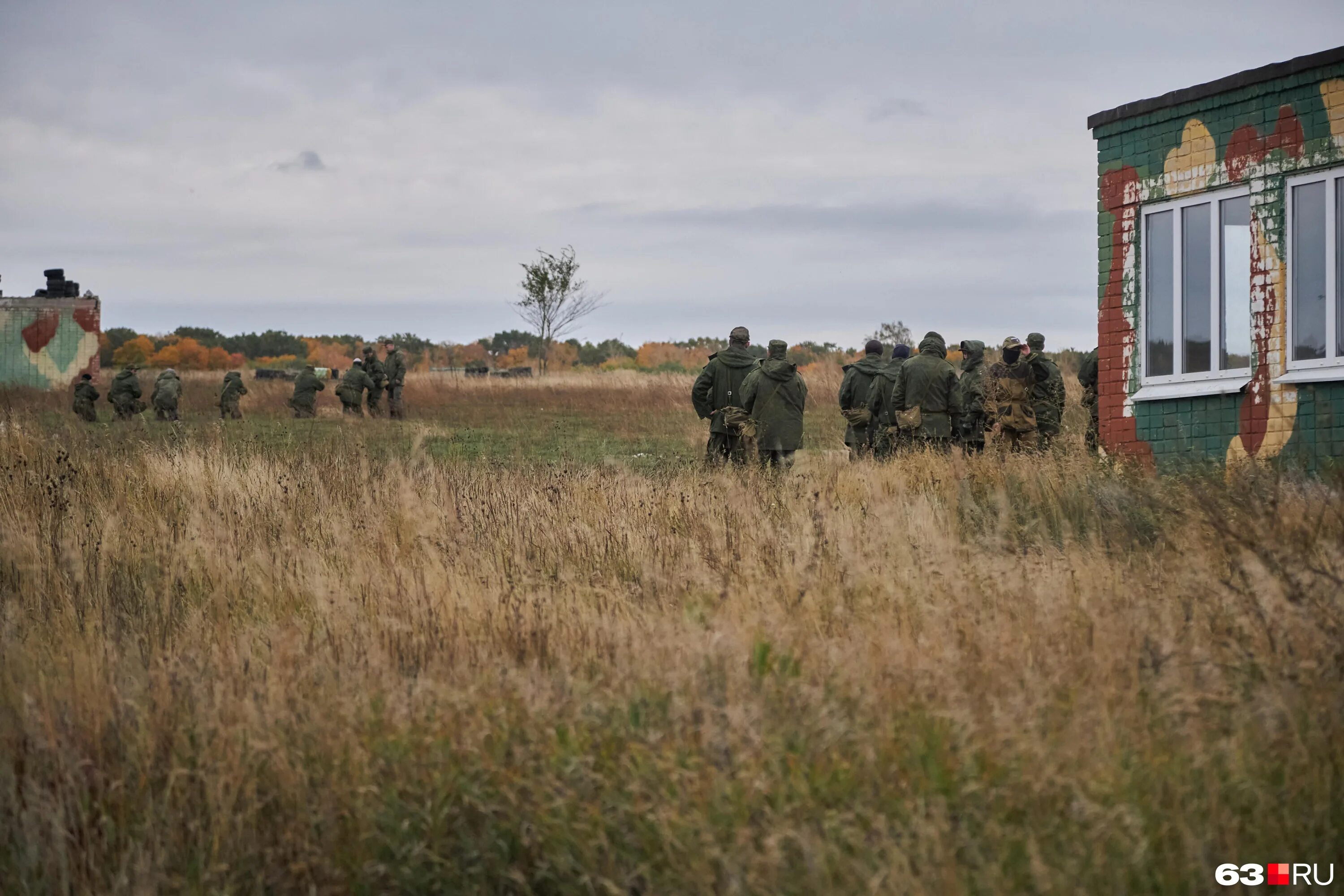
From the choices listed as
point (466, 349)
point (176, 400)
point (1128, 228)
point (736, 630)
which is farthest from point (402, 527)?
point (466, 349)

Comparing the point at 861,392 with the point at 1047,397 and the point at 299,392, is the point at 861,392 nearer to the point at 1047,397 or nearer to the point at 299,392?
the point at 1047,397

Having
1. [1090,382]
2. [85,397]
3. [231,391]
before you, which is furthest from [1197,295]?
[85,397]

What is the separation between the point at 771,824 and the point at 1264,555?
2.39 metres

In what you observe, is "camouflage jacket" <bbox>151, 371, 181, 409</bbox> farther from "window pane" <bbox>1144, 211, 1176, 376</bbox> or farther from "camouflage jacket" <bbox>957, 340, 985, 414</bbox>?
"window pane" <bbox>1144, 211, 1176, 376</bbox>

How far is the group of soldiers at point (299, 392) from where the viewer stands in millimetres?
24750

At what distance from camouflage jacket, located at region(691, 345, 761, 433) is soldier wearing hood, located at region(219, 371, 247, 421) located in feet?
50.3

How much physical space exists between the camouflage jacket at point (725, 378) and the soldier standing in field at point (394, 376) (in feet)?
42.2

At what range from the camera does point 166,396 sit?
82.4 feet

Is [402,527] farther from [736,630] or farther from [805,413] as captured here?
[805,413]

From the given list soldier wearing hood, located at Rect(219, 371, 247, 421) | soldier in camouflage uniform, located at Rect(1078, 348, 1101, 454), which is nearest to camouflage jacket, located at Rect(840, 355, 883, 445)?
soldier in camouflage uniform, located at Rect(1078, 348, 1101, 454)

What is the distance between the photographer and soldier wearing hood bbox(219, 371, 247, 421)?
2588 centimetres

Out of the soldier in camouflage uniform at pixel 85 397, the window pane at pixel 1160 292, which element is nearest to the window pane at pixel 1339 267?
the window pane at pixel 1160 292

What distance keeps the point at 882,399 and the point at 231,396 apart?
1661 cm

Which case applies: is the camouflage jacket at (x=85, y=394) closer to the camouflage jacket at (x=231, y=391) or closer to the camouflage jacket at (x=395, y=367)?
the camouflage jacket at (x=231, y=391)
